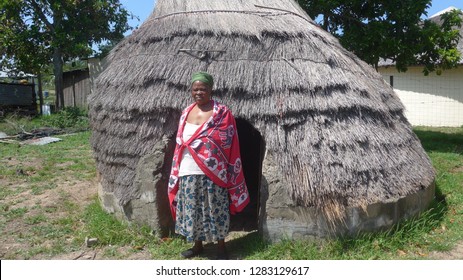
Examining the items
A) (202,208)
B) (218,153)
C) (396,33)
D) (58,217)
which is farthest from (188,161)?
(396,33)

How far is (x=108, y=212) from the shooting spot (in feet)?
17.6

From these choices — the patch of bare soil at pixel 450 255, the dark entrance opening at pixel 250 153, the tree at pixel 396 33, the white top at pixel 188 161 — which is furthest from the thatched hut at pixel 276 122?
the tree at pixel 396 33

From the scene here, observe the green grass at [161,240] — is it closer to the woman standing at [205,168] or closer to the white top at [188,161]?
the woman standing at [205,168]

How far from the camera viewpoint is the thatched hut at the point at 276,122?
428 centimetres

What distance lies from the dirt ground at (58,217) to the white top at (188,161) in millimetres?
1124

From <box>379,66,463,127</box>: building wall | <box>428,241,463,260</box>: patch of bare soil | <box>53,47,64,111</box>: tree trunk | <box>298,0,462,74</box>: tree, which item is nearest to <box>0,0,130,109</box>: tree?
<box>53,47,64,111</box>: tree trunk

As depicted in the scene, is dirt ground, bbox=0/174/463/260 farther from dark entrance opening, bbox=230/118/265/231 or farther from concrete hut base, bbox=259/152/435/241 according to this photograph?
dark entrance opening, bbox=230/118/265/231

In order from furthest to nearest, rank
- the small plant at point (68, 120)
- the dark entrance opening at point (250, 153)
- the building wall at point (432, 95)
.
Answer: the small plant at point (68, 120)
the building wall at point (432, 95)
the dark entrance opening at point (250, 153)

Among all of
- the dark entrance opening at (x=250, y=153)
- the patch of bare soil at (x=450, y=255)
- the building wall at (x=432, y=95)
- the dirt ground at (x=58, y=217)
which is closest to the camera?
the patch of bare soil at (x=450, y=255)

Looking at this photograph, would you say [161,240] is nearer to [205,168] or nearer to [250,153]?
[205,168]

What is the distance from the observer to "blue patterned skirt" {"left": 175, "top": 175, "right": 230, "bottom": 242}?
3943 mm

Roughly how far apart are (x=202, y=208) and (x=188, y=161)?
48cm
